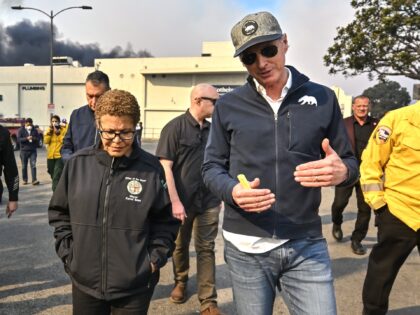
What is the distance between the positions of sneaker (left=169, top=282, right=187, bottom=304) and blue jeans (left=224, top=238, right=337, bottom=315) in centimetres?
185

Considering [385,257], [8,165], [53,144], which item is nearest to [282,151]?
[385,257]

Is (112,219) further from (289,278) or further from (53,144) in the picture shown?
(53,144)

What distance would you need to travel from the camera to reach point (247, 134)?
6.54 feet

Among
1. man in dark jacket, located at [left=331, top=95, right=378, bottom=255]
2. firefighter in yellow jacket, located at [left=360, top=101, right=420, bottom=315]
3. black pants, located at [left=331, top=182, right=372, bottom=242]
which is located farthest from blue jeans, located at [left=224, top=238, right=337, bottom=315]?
man in dark jacket, located at [left=331, top=95, right=378, bottom=255]

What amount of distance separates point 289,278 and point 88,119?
97.1 inches

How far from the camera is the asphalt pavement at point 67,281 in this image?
12.2ft

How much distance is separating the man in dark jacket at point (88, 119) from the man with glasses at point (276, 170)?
1911 mm

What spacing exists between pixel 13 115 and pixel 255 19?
50.6m

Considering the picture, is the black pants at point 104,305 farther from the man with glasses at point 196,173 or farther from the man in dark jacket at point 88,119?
the man in dark jacket at point 88,119

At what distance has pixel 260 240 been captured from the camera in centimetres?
198

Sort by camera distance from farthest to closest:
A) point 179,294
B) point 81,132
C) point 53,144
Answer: point 53,144 < point 179,294 < point 81,132

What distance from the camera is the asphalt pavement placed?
3721 mm

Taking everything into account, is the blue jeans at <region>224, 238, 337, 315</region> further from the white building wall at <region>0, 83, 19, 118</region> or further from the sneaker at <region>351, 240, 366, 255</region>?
the white building wall at <region>0, 83, 19, 118</region>

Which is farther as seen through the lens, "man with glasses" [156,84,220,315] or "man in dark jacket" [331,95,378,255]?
"man in dark jacket" [331,95,378,255]
